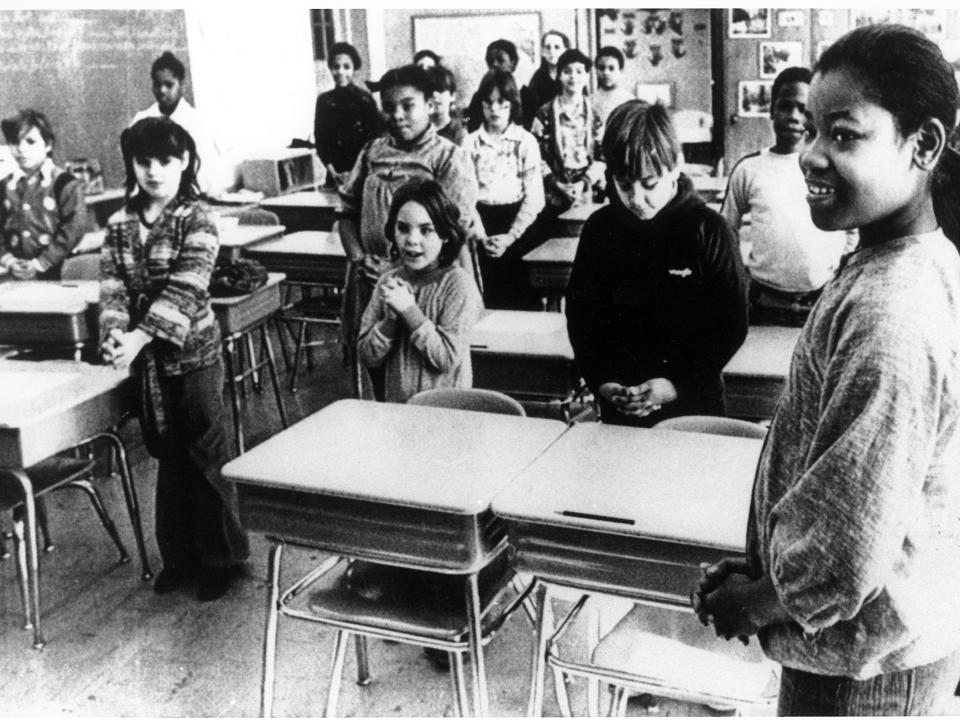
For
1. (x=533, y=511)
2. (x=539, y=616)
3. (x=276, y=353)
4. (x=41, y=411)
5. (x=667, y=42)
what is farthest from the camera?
(x=667, y=42)

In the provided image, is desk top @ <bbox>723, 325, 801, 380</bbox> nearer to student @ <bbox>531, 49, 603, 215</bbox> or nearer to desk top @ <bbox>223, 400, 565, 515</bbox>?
desk top @ <bbox>223, 400, 565, 515</bbox>

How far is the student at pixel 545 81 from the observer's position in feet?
18.9

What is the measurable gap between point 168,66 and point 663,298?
12.0 feet

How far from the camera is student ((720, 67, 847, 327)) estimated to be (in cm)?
294

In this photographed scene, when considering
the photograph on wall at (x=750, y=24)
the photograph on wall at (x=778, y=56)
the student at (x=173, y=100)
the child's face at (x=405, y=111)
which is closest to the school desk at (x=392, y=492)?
the child's face at (x=405, y=111)

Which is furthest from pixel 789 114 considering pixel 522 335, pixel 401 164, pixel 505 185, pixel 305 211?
pixel 305 211

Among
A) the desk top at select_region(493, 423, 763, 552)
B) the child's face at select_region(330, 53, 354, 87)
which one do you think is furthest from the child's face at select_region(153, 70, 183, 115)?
the desk top at select_region(493, 423, 763, 552)

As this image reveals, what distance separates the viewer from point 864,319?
90 cm

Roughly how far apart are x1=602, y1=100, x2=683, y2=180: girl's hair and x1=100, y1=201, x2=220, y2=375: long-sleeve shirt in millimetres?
1048

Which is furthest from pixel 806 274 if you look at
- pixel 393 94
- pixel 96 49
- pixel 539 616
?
pixel 96 49

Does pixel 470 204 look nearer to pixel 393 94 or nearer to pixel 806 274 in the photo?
pixel 393 94

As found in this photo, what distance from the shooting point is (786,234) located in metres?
2.96

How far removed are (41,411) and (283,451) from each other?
0.75 metres

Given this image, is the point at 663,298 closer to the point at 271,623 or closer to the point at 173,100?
the point at 271,623
